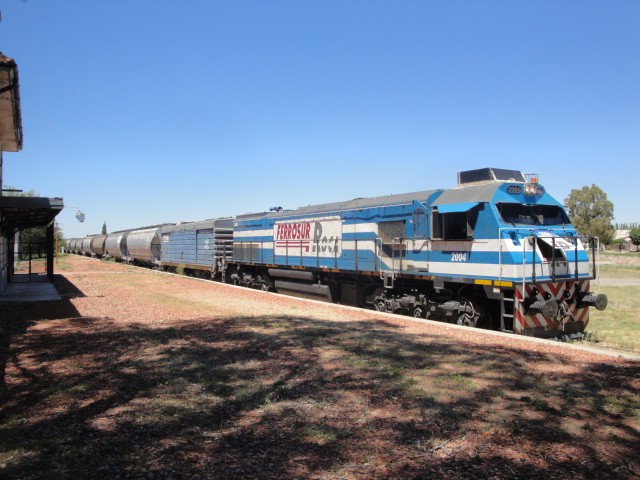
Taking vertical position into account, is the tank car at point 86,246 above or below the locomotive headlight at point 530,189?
below

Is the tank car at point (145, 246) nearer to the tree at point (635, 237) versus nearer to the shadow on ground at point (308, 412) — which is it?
the shadow on ground at point (308, 412)

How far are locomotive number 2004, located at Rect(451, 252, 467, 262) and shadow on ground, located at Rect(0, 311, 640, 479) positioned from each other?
363 centimetres

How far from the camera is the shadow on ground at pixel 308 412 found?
13.9 ft

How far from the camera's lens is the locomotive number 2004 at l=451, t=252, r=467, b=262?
1214 centimetres

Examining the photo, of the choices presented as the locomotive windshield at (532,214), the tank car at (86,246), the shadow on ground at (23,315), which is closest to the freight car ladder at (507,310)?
the locomotive windshield at (532,214)

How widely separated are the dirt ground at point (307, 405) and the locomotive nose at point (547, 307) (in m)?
1.37

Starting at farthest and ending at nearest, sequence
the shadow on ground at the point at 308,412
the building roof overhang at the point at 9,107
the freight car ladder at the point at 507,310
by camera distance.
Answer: the freight car ladder at the point at 507,310
the building roof overhang at the point at 9,107
the shadow on ground at the point at 308,412

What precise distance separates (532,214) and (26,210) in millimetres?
15616

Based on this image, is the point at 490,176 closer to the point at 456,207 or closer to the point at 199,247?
the point at 456,207

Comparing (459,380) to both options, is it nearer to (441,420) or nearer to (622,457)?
(441,420)

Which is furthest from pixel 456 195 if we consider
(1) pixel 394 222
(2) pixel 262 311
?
(2) pixel 262 311

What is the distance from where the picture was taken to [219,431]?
4953 millimetres

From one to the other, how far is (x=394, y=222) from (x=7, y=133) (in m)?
12.6

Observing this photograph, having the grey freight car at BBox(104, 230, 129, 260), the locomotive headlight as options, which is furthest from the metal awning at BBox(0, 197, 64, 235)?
the grey freight car at BBox(104, 230, 129, 260)
